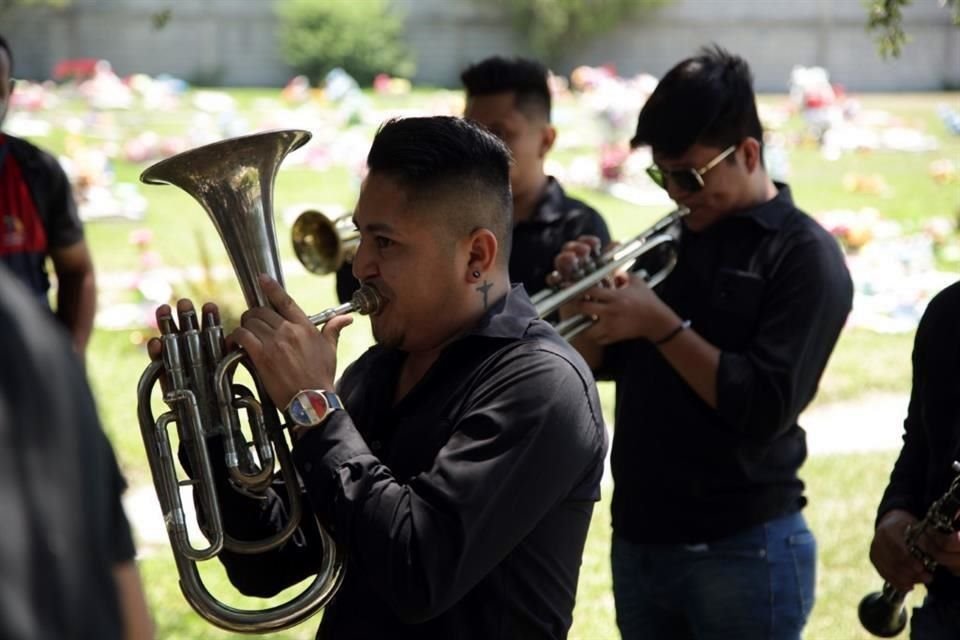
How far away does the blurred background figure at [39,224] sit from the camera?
4.93 metres

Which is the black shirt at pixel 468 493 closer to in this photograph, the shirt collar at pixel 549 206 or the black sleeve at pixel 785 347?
the black sleeve at pixel 785 347

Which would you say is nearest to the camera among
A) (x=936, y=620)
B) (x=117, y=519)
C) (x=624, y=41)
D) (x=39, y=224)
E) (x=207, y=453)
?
(x=117, y=519)

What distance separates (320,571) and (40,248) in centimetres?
313

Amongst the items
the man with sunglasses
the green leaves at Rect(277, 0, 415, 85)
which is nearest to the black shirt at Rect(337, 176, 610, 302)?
the man with sunglasses

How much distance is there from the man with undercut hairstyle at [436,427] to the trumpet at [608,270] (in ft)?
3.00

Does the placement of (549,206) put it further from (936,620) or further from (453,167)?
(936,620)

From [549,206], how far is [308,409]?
2.05 metres

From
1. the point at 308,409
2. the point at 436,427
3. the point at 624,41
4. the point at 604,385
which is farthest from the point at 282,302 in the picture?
the point at 624,41

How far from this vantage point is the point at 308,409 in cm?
228

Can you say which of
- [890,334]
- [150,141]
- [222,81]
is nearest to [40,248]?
[890,334]

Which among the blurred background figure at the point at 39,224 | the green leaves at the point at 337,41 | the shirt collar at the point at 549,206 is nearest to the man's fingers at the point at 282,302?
the shirt collar at the point at 549,206

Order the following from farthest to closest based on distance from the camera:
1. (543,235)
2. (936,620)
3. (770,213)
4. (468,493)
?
1. (543,235)
2. (770,213)
3. (936,620)
4. (468,493)

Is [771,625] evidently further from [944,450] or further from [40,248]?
[40,248]

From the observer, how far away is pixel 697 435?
3.41 metres
